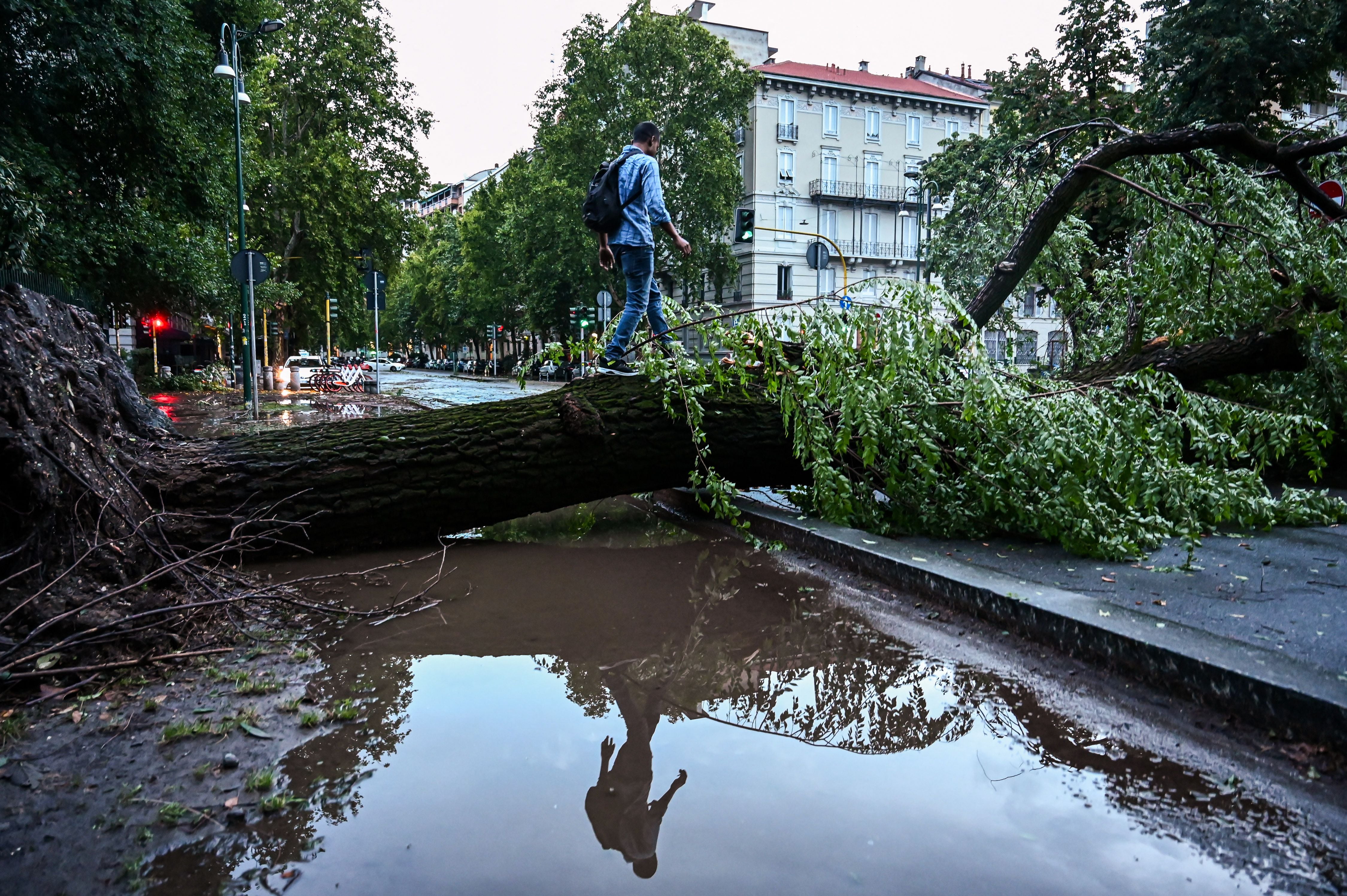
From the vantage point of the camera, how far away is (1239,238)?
22.9 ft

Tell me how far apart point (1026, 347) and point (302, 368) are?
4585cm

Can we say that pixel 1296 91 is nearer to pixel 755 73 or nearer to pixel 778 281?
pixel 755 73

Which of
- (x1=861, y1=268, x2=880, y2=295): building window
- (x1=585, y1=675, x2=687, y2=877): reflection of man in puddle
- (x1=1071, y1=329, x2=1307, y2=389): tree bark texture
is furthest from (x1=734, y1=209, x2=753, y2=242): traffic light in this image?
(x1=585, y1=675, x2=687, y2=877): reflection of man in puddle

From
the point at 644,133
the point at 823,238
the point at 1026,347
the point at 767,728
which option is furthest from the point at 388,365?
the point at 767,728

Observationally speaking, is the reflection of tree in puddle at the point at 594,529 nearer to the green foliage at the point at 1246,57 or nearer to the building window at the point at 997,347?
the building window at the point at 997,347

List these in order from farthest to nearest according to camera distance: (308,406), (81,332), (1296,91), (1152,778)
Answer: (308,406)
(1296,91)
(81,332)
(1152,778)

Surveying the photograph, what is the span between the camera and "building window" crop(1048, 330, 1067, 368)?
9734 millimetres

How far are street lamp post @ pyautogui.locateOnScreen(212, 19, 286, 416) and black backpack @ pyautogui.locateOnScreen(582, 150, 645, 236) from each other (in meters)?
11.8

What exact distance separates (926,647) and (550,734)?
1755 mm

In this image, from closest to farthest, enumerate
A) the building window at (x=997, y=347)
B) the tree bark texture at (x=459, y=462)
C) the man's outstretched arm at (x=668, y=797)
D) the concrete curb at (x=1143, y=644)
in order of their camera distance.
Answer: the man's outstretched arm at (x=668, y=797), the concrete curb at (x=1143, y=644), the tree bark texture at (x=459, y=462), the building window at (x=997, y=347)

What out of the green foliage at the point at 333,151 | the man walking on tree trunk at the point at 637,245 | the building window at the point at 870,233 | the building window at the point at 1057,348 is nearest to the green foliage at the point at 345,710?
the man walking on tree trunk at the point at 637,245

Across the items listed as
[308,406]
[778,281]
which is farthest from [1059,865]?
[778,281]

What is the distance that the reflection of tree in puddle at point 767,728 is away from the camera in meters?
2.28

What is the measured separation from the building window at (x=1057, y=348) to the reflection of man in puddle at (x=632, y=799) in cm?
802
